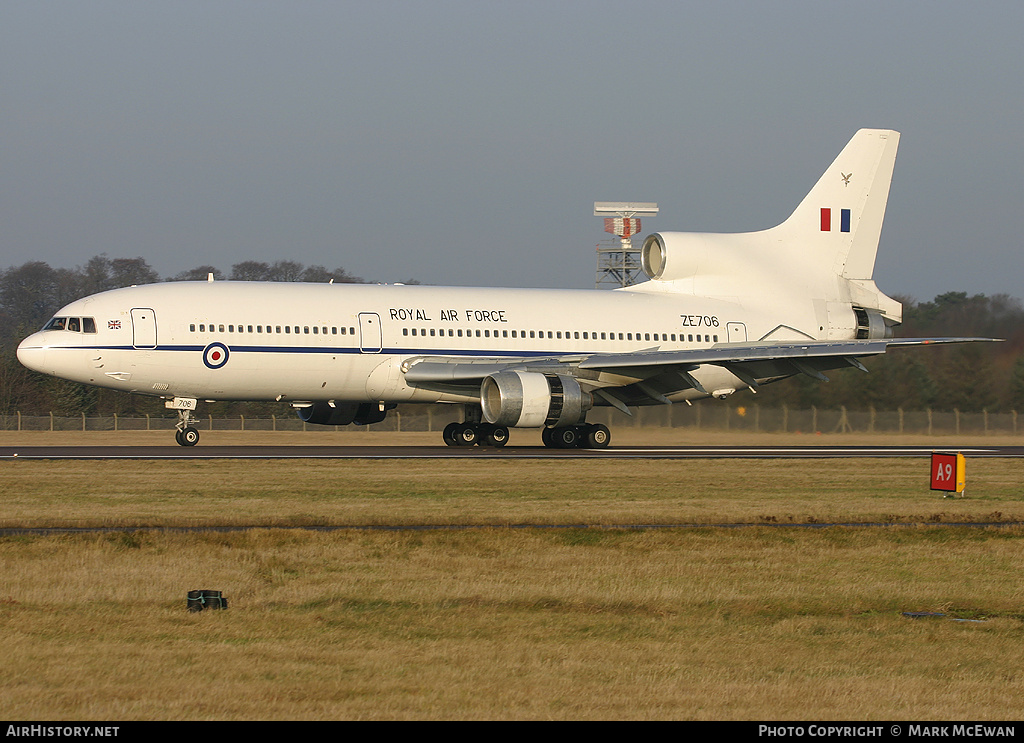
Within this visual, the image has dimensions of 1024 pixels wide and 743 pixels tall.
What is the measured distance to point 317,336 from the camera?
102ft

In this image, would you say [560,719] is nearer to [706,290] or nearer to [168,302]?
[168,302]

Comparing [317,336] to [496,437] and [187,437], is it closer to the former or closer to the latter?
[187,437]

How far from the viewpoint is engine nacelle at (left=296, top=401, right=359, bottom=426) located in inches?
1361

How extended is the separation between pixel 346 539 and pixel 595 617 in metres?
4.88

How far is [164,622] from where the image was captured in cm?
992

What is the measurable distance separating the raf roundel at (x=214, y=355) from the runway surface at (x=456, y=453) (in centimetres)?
218

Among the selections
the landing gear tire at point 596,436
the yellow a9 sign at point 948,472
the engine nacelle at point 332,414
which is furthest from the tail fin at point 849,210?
the yellow a9 sign at point 948,472

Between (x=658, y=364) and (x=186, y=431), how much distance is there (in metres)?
12.4

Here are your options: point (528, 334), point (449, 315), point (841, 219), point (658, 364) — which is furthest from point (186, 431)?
point (841, 219)

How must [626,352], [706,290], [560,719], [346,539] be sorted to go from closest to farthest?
[560,719] → [346,539] → [626,352] → [706,290]

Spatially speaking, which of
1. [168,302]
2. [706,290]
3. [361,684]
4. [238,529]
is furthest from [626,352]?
[361,684]

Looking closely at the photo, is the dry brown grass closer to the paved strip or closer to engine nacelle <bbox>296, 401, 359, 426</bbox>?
the paved strip

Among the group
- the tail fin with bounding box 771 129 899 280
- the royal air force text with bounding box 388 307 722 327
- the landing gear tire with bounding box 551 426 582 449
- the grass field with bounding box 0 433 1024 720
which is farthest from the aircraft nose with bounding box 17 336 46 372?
the tail fin with bounding box 771 129 899 280

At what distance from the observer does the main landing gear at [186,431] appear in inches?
1230
